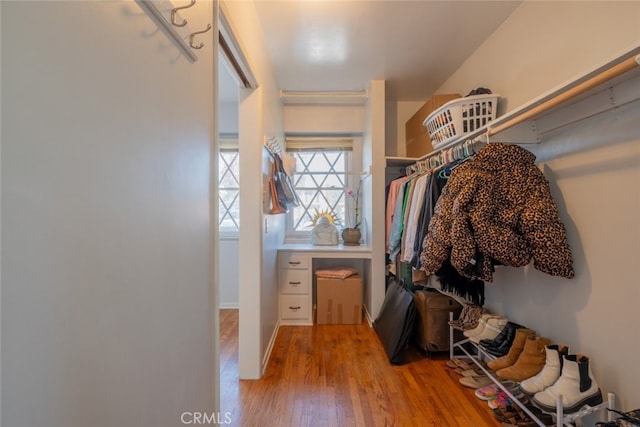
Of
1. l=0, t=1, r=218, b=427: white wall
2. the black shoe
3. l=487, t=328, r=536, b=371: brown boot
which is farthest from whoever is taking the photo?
the black shoe

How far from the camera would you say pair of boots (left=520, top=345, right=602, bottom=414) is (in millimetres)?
1182

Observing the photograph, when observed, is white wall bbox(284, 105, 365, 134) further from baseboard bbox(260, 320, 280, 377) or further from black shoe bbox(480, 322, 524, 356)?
black shoe bbox(480, 322, 524, 356)

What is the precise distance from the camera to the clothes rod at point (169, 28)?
695 mm

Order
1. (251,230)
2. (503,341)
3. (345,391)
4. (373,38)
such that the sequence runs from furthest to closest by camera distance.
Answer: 1. (373,38)
2. (251,230)
3. (345,391)
4. (503,341)

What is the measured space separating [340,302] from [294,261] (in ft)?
2.08

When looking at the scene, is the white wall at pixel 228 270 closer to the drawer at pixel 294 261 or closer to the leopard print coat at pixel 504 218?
the drawer at pixel 294 261

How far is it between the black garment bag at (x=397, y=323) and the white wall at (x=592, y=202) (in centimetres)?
74

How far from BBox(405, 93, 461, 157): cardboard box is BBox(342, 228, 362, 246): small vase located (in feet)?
3.34

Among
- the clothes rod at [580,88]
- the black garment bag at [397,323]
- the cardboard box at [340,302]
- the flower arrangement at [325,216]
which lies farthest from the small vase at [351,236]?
the clothes rod at [580,88]

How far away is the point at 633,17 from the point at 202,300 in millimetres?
1990

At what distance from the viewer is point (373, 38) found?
6.99 feet

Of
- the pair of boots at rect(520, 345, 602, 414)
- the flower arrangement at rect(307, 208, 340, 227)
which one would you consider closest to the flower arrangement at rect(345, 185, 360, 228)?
the flower arrangement at rect(307, 208, 340, 227)

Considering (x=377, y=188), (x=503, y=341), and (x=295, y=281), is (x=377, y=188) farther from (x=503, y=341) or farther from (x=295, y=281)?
(x=503, y=341)

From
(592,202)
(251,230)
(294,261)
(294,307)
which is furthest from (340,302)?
(592,202)
